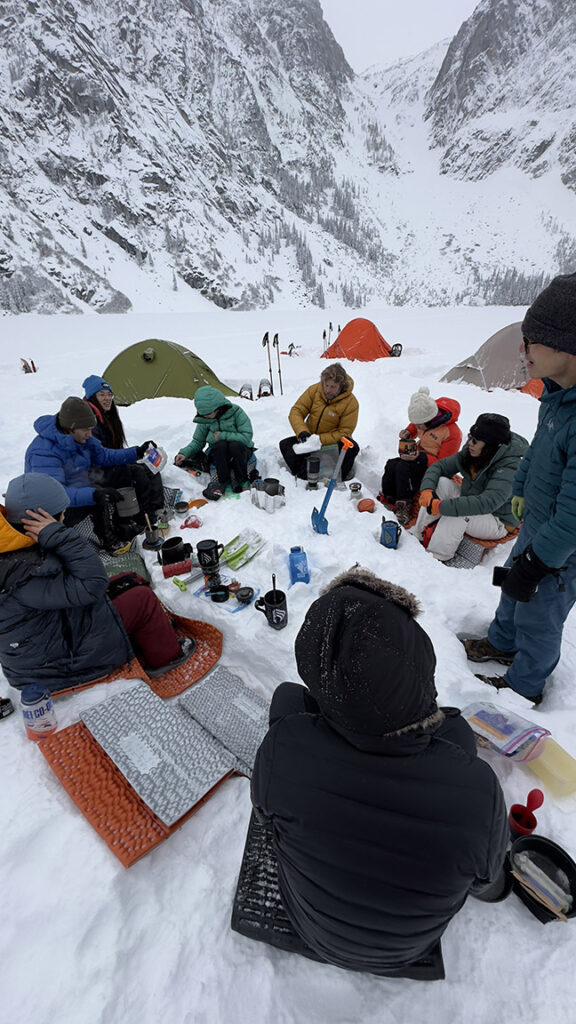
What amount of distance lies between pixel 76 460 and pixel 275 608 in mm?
2543

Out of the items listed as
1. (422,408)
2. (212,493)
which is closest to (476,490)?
(422,408)

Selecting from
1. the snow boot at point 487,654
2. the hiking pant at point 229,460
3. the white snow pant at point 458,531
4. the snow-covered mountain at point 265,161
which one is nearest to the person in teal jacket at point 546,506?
the snow boot at point 487,654

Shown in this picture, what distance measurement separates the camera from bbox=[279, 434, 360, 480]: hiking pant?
5125 mm

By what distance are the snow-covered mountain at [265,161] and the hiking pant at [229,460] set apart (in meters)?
26.9

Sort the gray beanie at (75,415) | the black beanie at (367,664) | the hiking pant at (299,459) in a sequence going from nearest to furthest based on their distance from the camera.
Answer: the black beanie at (367,664)
the gray beanie at (75,415)
the hiking pant at (299,459)

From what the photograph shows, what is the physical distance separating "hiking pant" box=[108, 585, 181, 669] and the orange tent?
36.7ft

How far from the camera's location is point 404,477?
15.1 ft

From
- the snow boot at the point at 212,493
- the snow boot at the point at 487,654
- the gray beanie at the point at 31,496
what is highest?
the gray beanie at the point at 31,496

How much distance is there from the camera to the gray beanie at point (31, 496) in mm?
2119

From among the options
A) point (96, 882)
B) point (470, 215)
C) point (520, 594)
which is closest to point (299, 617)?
point (520, 594)

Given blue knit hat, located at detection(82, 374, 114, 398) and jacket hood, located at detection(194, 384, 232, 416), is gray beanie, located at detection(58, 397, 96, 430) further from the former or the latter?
jacket hood, located at detection(194, 384, 232, 416)

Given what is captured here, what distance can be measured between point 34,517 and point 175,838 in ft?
5.21

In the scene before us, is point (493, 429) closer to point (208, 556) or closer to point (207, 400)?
point (208, 556)

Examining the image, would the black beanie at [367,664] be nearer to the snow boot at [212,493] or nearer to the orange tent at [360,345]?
the snow boot at [212,493]
